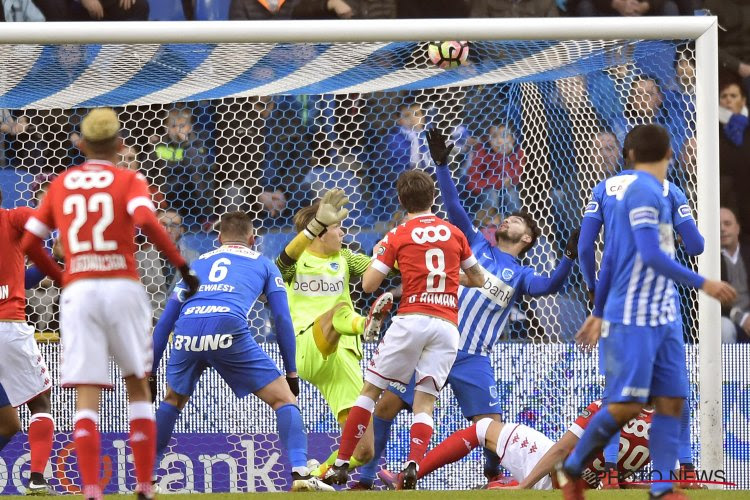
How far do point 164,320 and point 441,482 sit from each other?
2.66m

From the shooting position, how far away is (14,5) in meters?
11.5

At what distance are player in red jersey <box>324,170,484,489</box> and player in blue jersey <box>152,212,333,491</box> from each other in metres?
0.40

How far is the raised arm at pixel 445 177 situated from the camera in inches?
310

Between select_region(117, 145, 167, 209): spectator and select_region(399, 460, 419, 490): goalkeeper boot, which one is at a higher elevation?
select_region(117, 145, 167, 209): spectator

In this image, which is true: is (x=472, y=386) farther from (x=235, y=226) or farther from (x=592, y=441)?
(x=592, y=441)

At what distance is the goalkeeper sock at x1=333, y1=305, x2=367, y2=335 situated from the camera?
7969 millimetres

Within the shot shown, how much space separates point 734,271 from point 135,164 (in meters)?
5.58

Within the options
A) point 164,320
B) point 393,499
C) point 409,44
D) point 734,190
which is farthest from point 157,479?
point 734,190

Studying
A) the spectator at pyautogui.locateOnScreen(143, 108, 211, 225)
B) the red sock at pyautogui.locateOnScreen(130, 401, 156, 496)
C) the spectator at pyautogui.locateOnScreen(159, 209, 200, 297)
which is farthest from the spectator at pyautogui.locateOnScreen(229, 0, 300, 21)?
the red sock at pyautogui.locateOnScreen(130, 401, 156, 496)

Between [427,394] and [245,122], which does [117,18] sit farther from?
[427,394]

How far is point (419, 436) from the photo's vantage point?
749 centimetres

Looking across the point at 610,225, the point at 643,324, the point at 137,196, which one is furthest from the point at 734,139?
the point at 137,196

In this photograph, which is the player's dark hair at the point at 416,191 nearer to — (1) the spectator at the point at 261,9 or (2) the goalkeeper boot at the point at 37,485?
(2) the goalkeeper boot at the point at 37,485

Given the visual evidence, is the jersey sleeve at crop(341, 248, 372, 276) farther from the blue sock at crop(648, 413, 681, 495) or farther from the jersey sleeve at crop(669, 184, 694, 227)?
the blue sock at crop(648, 413, 681, 495)
